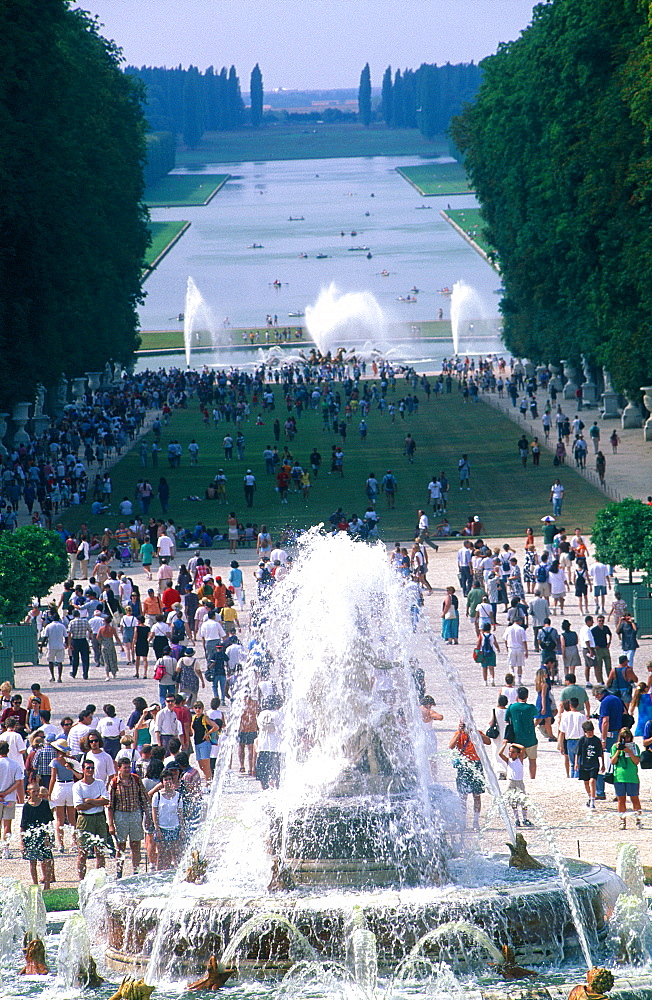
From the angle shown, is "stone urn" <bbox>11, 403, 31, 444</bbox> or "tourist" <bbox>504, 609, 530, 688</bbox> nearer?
"tourist" <bbox>504, 609, 530, 688</bbox>

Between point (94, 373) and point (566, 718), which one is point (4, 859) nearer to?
point (566, 718)

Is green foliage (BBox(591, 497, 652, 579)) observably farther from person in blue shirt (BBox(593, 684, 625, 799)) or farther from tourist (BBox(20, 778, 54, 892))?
tourist (BBox(20, 778, 54, 892))

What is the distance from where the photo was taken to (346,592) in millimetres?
17891

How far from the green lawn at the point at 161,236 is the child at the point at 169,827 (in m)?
135

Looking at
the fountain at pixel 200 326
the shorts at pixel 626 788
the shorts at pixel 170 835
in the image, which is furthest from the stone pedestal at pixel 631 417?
the fountain at pixel 200 326

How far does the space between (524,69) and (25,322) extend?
24048 millimetres

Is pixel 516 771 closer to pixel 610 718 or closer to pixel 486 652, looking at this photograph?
pixel 610 718

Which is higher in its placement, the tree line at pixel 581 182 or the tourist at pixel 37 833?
the tree line at pixel 581 182

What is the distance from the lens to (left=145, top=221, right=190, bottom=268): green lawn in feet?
516

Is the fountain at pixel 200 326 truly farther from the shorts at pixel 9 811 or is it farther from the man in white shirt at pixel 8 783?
the shorts at pixel 9 811

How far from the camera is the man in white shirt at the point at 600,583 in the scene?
111 ft

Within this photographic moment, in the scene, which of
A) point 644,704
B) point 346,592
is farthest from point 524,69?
point 346,592

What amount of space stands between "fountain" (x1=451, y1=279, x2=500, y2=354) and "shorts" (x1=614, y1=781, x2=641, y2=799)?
84213mm

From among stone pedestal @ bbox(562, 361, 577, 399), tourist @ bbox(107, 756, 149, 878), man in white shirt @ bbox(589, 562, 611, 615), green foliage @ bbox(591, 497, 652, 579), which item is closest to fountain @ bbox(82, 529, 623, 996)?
tourist @ bbox(107, 756, 149, 878)
